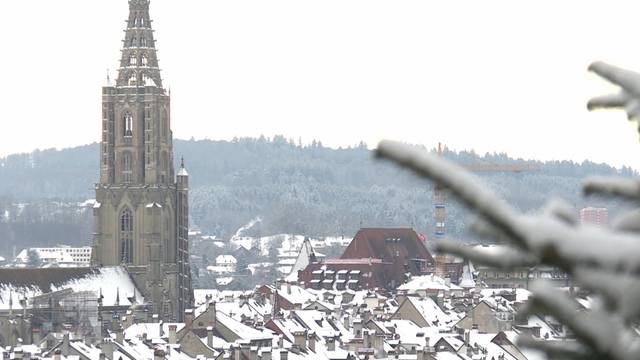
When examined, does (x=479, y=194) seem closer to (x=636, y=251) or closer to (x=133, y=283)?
(x=636, y=251)

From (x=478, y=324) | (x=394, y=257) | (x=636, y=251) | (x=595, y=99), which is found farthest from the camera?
(x=394, y=257)

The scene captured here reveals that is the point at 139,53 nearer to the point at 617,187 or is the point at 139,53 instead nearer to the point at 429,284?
the point at 429,284

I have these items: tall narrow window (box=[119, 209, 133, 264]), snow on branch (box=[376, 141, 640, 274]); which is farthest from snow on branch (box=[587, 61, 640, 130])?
tall narrow window (box=[119, 209, 133, 264])

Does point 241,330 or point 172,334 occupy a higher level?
point 172,334

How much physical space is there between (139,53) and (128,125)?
3917 mm

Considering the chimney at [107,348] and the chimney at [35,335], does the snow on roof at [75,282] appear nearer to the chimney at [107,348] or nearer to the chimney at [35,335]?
the chimney at [35,335]

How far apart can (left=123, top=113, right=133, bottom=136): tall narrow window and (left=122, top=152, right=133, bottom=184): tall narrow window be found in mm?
1073

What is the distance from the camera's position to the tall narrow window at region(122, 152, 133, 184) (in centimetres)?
11431

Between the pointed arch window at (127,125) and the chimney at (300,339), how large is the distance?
28.9 meters

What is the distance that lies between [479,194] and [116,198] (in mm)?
110589

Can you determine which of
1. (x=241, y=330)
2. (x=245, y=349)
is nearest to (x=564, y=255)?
(x=245, y=349)

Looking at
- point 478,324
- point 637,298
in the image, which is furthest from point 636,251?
point 478,324

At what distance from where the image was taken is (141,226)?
113 metres

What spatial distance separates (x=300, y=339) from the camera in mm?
86375
